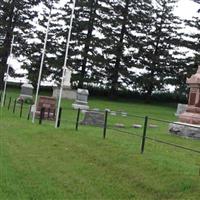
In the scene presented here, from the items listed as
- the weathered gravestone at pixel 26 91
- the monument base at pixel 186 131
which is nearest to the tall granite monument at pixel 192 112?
the monument base at pixel 186 131

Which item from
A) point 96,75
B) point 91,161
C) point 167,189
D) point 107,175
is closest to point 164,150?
point 91,161

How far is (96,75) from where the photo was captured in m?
60.2

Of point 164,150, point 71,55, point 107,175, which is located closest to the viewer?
point 107,175

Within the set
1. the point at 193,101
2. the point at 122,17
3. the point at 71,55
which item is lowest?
the point at 193,101

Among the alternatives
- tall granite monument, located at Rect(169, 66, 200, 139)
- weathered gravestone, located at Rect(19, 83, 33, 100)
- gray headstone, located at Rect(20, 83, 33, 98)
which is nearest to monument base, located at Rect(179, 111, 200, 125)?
tall granite monument, located at Rect(169, 66, 200, 139)

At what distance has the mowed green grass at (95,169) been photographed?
990cm

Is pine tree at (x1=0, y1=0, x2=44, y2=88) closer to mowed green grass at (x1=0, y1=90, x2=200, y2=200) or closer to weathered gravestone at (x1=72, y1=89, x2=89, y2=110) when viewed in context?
weathered gravestone at (x1=72, y1=89, x2=89, y2=110)

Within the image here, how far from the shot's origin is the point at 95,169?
1225 cm

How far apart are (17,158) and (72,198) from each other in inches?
172

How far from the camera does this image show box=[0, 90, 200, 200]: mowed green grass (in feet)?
32.5

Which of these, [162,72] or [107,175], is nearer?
[107,175]

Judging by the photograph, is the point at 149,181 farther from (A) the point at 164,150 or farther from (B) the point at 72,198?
(A) the point at 164,150

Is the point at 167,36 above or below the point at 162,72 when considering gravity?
above

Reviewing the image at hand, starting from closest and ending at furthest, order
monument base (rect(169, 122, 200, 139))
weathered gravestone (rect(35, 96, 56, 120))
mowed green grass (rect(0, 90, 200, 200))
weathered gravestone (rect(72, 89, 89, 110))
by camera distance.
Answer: mowed green grass (rect(0, 90, 200, 200)), monument base (rect(169, 122, 200, 139)), weathered gravestone (rect(35, 96, 56, 120)), weathered gravestone (rect(72, 89, 89, 110))
